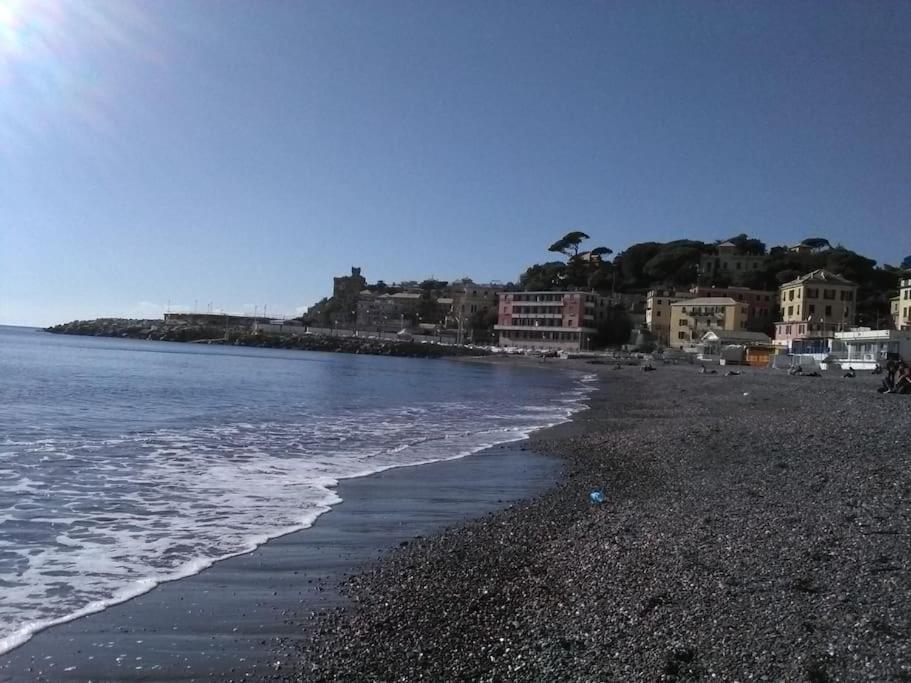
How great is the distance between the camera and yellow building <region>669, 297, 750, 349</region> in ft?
312

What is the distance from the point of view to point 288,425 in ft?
75.6

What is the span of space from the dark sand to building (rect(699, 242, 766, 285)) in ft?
383

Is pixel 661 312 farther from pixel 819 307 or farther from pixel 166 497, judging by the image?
pixel 166 497

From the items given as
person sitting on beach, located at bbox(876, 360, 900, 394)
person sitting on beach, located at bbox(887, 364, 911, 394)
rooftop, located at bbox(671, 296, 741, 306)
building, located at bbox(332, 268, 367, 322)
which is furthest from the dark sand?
building, located at bbox(332, 268, 367, 322)

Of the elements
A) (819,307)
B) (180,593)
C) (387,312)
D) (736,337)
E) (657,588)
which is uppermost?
(387,312)

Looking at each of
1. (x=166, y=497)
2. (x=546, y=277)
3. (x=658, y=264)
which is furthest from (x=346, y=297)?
(x=166, y=497)

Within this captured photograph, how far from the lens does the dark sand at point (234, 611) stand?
17.7 ft

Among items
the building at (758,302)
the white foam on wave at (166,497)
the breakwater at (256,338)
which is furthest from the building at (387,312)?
the white foam on wave at (166,497)

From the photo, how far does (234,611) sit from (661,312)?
10891cm

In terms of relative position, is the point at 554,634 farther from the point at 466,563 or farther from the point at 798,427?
the point at 798,427

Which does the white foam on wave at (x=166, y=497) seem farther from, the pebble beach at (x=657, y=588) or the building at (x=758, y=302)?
the building at (x=758, y=302)

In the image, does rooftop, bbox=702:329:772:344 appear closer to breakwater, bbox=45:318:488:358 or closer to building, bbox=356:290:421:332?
breakwater, bbox=45:318:488:358

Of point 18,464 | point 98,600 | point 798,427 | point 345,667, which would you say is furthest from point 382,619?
point 798,427

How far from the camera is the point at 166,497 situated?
11492mm
